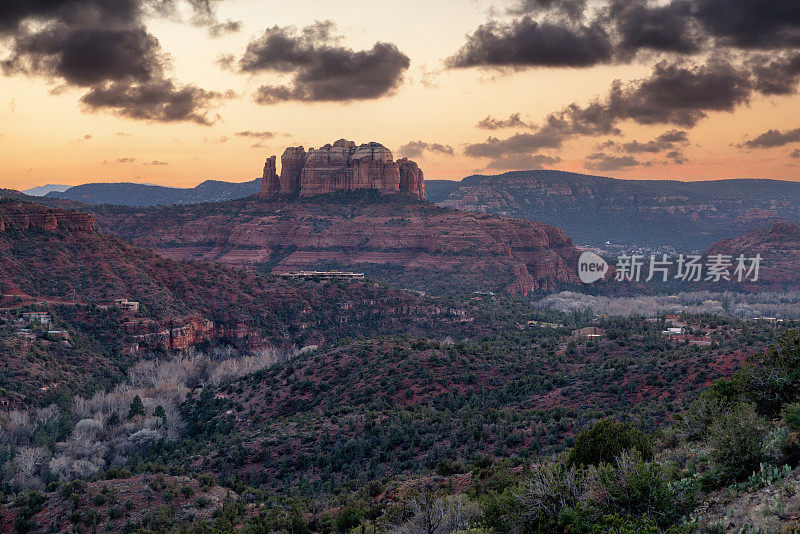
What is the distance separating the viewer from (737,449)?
16781mm

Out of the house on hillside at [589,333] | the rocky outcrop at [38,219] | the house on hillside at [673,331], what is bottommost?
the house on hillside at [589,333]

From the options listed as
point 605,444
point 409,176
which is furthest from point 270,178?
point 605,444

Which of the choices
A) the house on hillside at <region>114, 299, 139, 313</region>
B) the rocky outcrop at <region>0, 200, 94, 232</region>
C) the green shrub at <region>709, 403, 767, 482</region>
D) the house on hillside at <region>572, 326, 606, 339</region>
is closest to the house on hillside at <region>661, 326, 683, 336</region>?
the house on hillside at <region>572, 326, 606, 339</region>

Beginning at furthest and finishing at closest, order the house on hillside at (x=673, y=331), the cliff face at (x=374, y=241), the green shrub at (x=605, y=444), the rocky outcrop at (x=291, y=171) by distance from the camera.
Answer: the rocky outcrop at (x=291, y=171) < the cliff face at (x=374, y=241) < the house on hillside at (x=673, y=331) < the green shrub at (x=605, y=444)

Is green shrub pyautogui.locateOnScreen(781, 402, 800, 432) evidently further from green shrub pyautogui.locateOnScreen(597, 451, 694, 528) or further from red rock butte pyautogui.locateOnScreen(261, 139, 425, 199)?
red rock butte pyautogui.locateOnScreen(261, 139, 425, 199)

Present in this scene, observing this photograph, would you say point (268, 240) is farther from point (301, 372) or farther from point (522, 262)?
point (301, 372)

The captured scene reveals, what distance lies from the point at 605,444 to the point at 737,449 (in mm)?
4428

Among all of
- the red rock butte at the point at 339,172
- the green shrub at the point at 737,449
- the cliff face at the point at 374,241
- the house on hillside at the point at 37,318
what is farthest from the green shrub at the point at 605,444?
the red rock butte at the point at 339,172

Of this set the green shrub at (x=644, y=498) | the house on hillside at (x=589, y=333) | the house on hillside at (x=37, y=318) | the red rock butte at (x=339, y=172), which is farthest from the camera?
the red rock butte at (x=339, y=172)

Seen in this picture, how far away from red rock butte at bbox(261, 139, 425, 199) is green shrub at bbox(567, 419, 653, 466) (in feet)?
549

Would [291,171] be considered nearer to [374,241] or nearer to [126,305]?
[374,241]

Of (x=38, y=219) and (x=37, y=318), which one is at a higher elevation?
(x=38, y=219)

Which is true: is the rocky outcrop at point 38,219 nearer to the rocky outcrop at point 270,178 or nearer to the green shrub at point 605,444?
the green shrub at point 605,444

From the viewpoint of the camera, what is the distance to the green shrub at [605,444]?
20359mm
